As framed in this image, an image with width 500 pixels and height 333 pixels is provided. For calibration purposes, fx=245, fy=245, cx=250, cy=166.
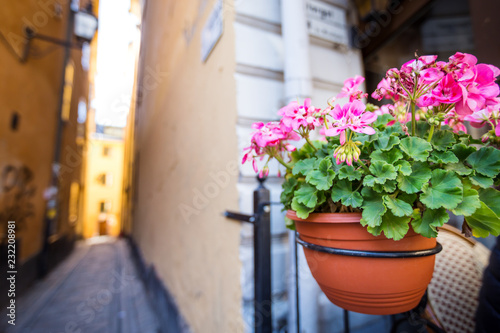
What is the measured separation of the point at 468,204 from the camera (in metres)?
0.51

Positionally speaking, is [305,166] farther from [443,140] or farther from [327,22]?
[327,22]

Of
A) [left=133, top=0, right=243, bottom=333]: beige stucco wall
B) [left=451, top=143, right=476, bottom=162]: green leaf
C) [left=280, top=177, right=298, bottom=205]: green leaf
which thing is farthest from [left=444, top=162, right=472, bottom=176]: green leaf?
[left=133, top=0, right=243, bottom=333]: beige stucco wall

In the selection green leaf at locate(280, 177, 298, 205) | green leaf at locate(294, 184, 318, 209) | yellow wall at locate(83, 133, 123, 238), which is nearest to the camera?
green leaf at locate(294, 184, 318, 209)

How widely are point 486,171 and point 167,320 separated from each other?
8.82 feet

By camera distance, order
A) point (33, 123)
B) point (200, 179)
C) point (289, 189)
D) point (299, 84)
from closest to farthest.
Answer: point (289, 189), point (299, 84), point (200, 179), point (33, 123)

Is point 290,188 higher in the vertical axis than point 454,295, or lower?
higher

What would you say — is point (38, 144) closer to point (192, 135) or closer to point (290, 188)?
point (192, 135)

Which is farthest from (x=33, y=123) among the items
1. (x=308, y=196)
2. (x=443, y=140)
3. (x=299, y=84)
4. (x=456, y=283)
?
(x=456, y=283)

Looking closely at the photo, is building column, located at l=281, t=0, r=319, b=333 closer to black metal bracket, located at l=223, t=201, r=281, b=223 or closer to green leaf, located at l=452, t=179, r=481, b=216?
black metal bracket, located at l=223, t=201, r=281, b=223

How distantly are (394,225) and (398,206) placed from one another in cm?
5

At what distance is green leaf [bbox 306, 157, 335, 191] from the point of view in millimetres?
596

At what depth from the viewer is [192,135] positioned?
6.59 ft

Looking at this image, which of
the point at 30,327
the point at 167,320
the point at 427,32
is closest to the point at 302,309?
the point at 167,320

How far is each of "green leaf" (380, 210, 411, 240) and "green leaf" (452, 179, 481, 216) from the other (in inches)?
3.7
